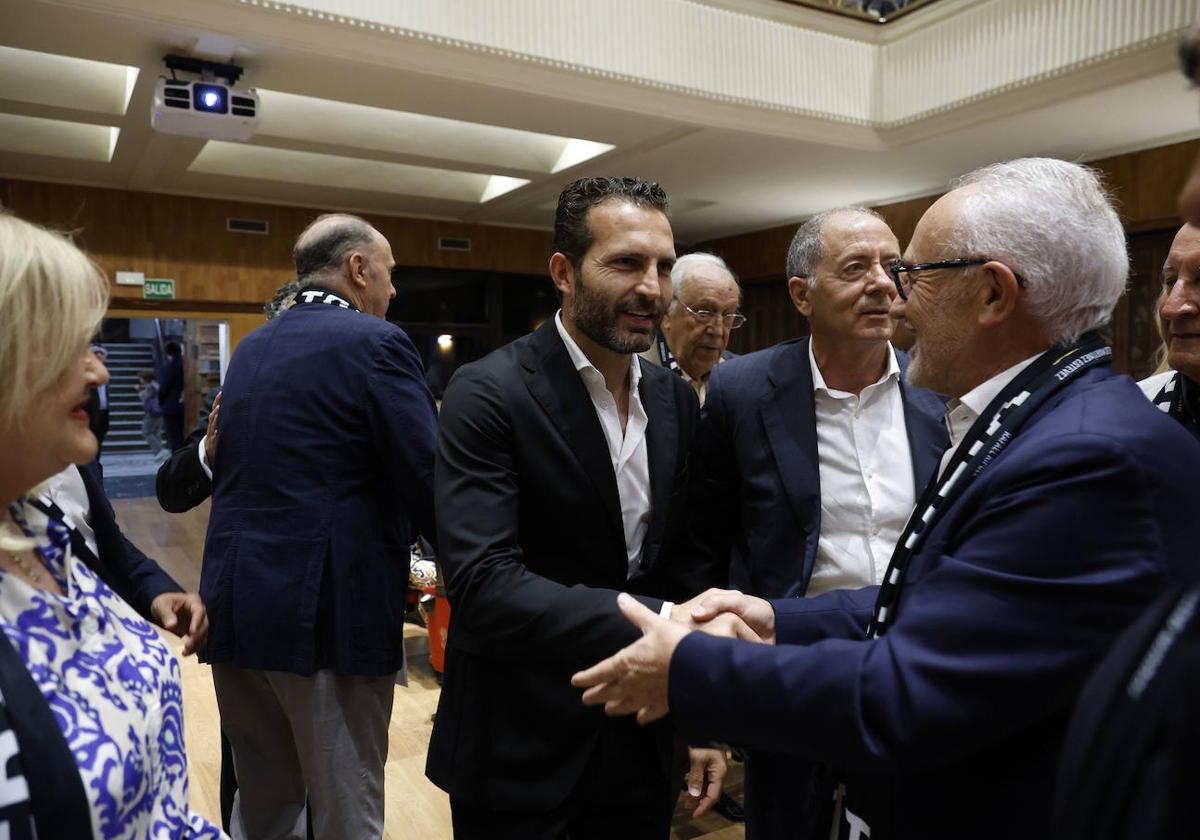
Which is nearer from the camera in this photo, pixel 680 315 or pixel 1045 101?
pixel 680 315

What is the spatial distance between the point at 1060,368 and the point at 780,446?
33.1 inches

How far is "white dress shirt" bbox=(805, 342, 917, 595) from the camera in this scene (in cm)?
192

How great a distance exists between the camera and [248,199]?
8547 millimetres

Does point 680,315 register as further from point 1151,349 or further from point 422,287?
point 422,287

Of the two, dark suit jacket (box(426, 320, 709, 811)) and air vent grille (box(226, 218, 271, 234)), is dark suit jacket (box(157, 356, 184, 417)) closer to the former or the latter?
air vent grille (box(226, 218, 271, 234))

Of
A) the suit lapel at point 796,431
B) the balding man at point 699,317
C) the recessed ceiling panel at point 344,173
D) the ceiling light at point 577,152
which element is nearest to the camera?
the suit lapel at point 796,431

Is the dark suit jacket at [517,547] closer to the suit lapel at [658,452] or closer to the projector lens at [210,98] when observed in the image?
the suit lapel at [658,452]

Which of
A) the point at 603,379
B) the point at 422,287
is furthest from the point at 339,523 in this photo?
the point at 422,287

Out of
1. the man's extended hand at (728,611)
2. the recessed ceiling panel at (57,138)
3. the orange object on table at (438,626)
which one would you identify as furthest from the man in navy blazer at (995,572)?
the recessed ceiling panel at (57,138)

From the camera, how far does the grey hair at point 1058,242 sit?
3.95 ft

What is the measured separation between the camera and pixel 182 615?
188cm

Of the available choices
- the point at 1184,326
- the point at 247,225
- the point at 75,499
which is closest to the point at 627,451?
the point at 75,499

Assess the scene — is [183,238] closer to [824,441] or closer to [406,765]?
[406,765]

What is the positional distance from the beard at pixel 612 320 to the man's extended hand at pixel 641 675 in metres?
0.62
